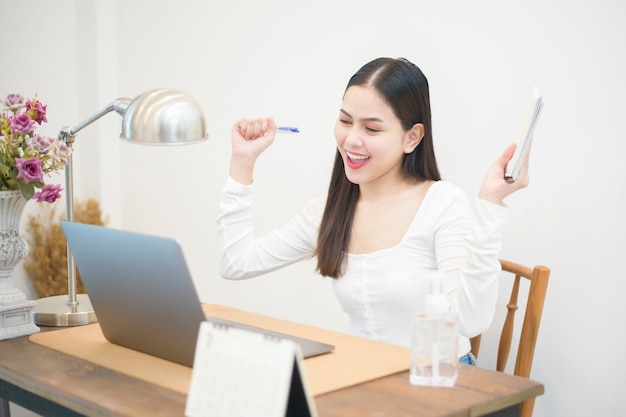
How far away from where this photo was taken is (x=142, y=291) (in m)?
1.46

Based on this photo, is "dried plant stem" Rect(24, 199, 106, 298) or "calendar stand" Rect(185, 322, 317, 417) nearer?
"calendar stand" Rect(185, 322, 317, 417)

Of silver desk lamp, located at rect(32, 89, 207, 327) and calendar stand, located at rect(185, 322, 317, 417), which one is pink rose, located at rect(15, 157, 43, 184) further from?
calendar stand, located at rect(185, 322, 317, 417)

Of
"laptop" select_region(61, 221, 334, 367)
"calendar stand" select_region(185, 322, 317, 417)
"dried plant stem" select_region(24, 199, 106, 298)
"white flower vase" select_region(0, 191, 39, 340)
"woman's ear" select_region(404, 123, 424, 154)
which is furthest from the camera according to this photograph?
"dried plant stem" select_region(24, 199, 106, 298)

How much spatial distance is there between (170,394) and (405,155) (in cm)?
94

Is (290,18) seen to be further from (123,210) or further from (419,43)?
(123,210)

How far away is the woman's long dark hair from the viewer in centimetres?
194

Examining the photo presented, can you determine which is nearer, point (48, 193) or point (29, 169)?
point (29, 169)

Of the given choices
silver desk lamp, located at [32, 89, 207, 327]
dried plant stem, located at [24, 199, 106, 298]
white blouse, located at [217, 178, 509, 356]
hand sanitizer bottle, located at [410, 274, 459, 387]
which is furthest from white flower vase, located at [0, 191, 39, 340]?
dried plant stem, located at [24, 199, 106, 298]

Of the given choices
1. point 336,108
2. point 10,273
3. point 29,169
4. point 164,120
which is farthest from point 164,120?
point 336,108

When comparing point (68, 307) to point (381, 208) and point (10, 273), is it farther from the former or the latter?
point (381, 208)

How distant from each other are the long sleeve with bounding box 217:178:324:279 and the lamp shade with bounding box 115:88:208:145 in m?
0.49

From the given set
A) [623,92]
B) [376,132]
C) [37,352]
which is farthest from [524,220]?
[37,352]

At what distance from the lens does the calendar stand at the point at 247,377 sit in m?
1.06

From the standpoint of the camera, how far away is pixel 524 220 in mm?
→ 2301
